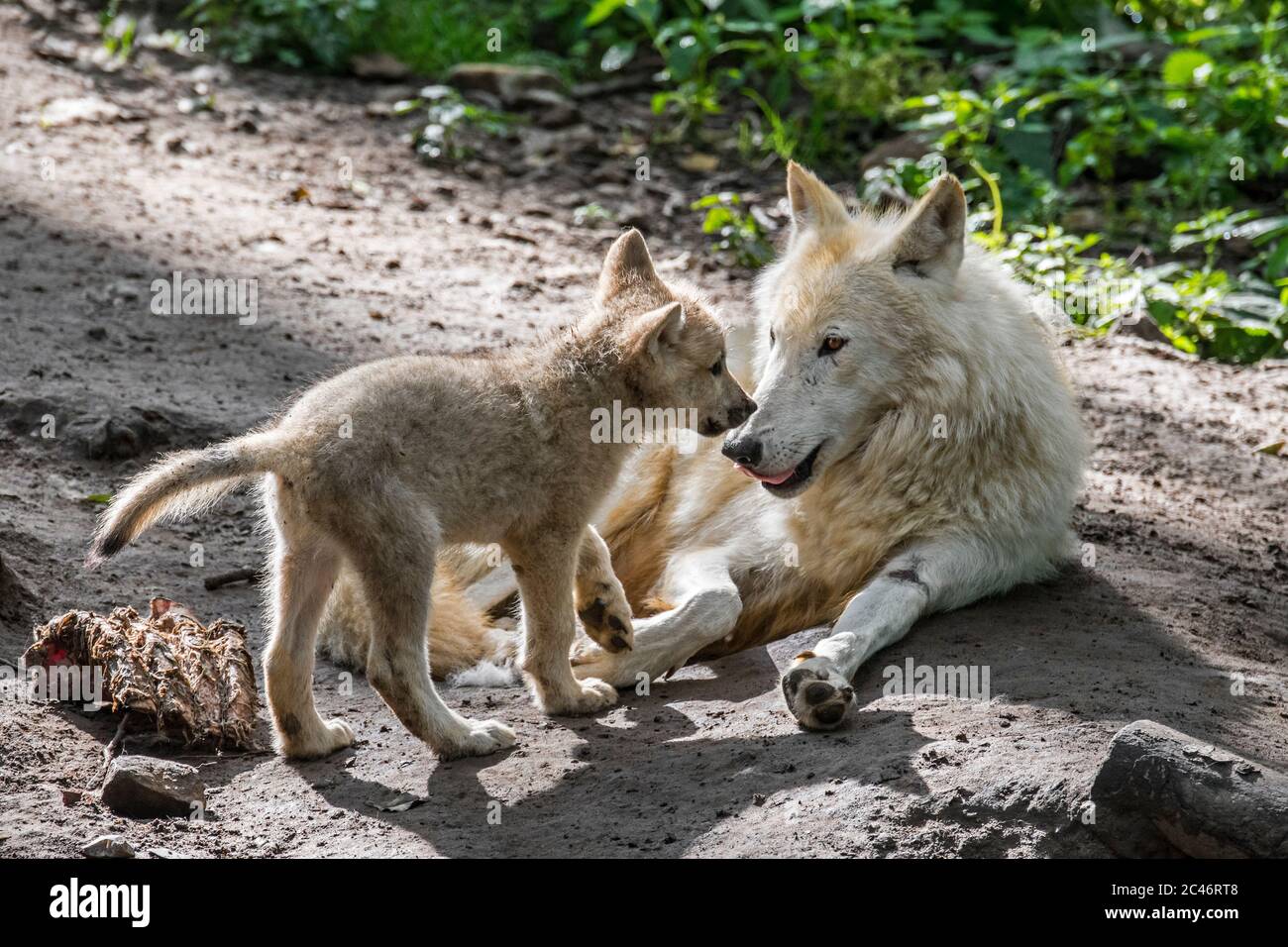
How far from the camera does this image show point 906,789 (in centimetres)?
359

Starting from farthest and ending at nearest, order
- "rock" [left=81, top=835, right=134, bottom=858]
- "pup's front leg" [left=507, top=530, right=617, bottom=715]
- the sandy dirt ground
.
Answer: "pup's front leg" [left=507, top=530, right=617, bottom=715], the sandy dirt ground, "rock" [left=81, top=835, right=134, bottom=858]

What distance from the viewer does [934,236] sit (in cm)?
529

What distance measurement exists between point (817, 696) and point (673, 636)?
3.26 feet

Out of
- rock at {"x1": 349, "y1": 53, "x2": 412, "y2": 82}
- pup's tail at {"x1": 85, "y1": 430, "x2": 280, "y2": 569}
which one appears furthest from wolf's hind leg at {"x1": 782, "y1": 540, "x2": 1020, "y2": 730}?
rock at {"x1": 349, "y1": 53, "x2": 412, "y2": 82}

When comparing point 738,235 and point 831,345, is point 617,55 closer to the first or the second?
point 738,235

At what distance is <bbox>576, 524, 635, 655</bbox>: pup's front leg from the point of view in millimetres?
4750

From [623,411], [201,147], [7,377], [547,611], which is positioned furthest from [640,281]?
[201,147]

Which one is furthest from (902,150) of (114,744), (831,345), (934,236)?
(114,744)

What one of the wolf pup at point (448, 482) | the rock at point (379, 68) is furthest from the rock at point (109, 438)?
the rock at point (379, 68)

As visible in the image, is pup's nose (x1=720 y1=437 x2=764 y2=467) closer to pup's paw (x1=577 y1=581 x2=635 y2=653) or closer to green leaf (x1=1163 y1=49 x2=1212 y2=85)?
pup's paw (x1=577 y1=581 x2=635 y2=653)

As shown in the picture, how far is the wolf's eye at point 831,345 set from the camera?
17.0 feet

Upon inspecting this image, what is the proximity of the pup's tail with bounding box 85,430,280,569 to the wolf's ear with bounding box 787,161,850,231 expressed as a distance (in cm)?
258

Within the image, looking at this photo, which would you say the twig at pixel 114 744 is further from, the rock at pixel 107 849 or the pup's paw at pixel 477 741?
the pup's paw at pixel 477 741

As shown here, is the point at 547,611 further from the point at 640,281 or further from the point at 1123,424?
the point at 1123,424
